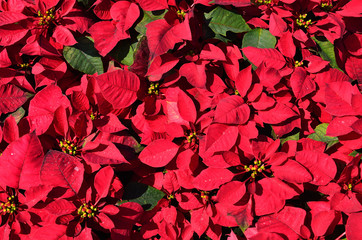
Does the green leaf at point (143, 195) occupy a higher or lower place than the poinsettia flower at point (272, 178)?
lower

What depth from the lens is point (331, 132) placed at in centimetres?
93

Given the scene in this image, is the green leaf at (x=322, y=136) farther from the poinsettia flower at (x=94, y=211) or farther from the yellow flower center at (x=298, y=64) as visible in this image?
the poinsettia flower at (x=94, y=211)

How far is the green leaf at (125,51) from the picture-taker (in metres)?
1.00

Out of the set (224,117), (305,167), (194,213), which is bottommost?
(194,213)

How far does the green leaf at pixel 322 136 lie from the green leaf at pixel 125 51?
60 cm

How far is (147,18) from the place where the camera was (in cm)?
101

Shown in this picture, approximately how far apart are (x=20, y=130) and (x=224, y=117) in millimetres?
593

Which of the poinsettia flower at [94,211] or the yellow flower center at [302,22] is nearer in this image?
the poinsettia flower at [94,211]

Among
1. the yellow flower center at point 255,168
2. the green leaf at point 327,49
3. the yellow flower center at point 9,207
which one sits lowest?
the yellow flower center at point 9,207

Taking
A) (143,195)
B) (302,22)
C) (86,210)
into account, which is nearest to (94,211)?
(86,210)

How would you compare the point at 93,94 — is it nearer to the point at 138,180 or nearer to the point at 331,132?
the point at 138,180

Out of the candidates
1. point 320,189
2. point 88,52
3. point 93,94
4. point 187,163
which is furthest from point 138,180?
point 320,189

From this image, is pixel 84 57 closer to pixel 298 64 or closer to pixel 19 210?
pixel 19 210

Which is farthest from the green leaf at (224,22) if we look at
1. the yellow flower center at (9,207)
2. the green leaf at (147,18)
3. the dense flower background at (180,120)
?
the yellow flower center at (9,207)
